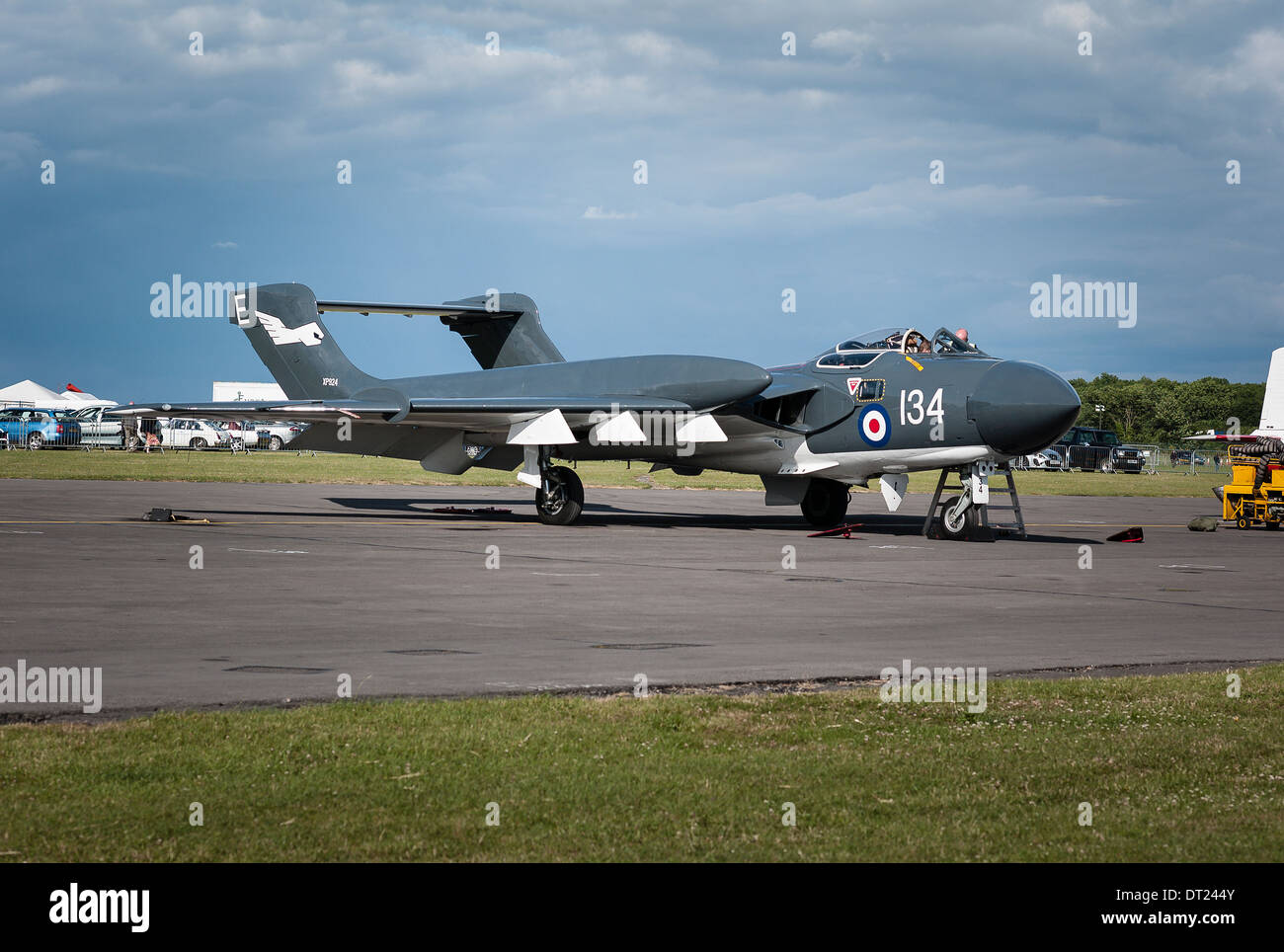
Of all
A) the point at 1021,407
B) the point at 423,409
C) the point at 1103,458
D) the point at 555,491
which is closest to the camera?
the point at 1021,407

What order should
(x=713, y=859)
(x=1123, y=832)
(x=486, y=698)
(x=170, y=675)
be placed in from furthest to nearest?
(x=170, y=675) → (x=486, y=698) → (x=1123, y=832) → (x=713, y=859)

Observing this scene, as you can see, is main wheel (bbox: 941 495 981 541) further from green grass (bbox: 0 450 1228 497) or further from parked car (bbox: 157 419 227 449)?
parked car (bbox: 157 419 227 449)

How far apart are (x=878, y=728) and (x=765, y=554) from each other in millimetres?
11890

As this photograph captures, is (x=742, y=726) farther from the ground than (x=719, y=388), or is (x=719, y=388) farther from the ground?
(x=719, y=388)

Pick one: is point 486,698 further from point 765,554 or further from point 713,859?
point 765,554

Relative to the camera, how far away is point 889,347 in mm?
23406

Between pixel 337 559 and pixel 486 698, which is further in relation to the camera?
pixel 337 559

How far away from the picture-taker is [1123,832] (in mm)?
5086

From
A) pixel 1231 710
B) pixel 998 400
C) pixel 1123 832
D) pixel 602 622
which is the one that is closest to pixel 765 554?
pixel 998 400

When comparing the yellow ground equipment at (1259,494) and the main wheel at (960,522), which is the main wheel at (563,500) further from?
the yellow ground equipment at (1259,494)

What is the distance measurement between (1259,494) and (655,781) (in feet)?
88.0

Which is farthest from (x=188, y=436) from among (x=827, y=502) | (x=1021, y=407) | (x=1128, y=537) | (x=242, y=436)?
(x=1021, y=407)

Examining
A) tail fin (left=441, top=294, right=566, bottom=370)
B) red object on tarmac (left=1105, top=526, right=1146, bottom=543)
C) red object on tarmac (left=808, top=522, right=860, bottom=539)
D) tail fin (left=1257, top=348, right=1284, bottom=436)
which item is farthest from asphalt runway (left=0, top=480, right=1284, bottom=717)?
tail fin (left=1257, top=348, right=1284, bottom=436)

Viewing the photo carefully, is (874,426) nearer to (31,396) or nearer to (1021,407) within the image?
(1021,407)
